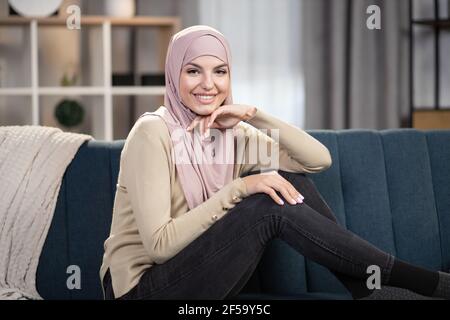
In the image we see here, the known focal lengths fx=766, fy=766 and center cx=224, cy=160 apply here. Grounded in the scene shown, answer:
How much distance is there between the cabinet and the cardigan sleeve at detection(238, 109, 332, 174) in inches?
78.8

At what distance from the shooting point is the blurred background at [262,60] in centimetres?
402

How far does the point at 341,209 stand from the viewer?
2.19 m

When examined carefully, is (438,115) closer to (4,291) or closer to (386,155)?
(386,155)

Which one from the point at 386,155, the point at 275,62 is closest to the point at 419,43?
the point at 275,62

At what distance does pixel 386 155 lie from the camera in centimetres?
225

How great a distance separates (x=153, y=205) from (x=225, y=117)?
321mm

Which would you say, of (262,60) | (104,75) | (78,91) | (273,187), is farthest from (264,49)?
(273,187)

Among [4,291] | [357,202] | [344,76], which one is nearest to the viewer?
[4,291]

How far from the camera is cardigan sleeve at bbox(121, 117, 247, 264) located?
1.71m

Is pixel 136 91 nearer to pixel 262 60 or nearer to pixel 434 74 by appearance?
pixel 262 60

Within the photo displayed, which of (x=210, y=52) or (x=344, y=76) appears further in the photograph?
(x=344, y=76)

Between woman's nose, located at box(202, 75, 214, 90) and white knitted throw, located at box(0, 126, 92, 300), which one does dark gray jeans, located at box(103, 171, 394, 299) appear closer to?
woman's nose, located at box(202, 75, 214, 90)

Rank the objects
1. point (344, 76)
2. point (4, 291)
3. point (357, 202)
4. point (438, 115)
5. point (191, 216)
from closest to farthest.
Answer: point (191, 216)
point (4, 291)
point (357, 202)
point (438, 115)
point (344, 76)

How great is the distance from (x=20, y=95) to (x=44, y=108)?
0.15m
